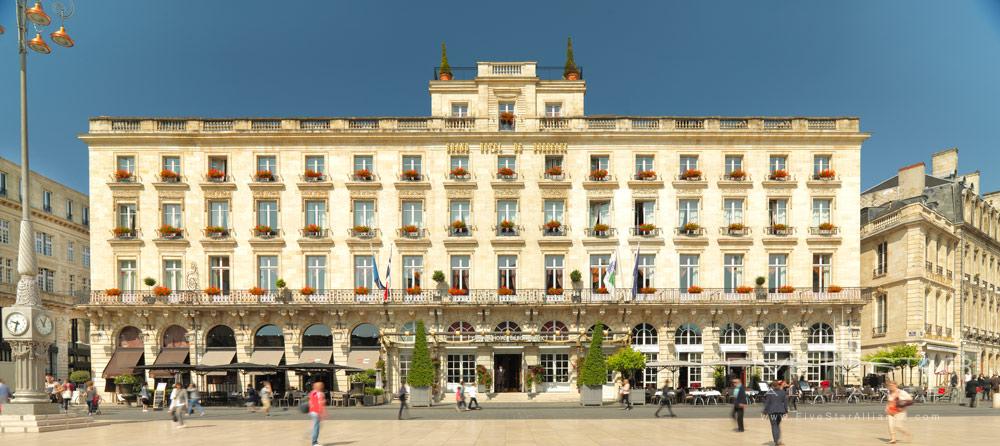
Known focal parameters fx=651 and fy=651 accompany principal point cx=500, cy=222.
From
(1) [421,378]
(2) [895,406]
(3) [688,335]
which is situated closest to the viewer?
(2) [895,406]

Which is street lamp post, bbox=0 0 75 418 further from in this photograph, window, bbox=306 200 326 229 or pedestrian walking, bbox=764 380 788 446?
pedestrian walking, bbox=764 380 788 446

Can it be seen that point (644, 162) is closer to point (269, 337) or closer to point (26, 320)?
point (269, 337)

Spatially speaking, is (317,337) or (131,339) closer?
(317,337)

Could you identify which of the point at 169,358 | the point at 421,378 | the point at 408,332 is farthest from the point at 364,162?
the point at 169,358

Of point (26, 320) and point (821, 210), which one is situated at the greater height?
point (821, 210)

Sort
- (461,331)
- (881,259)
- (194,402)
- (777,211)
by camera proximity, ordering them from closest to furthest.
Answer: (194,402) < (461,331) < (777,211) < (881,259)

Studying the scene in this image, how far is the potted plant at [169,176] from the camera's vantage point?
41.3 metres

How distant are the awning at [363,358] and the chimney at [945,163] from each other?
166ft

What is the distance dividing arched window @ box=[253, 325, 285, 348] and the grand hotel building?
0.09 m

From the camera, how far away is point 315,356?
40.3 meters

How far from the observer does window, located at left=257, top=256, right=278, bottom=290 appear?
136 feet

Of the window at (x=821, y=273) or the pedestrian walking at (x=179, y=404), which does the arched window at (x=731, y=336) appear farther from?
the pedestrian walking at (x=179, y=404)

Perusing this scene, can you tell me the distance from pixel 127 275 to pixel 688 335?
36.0 metres

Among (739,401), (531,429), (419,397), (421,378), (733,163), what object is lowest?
(419,397)
